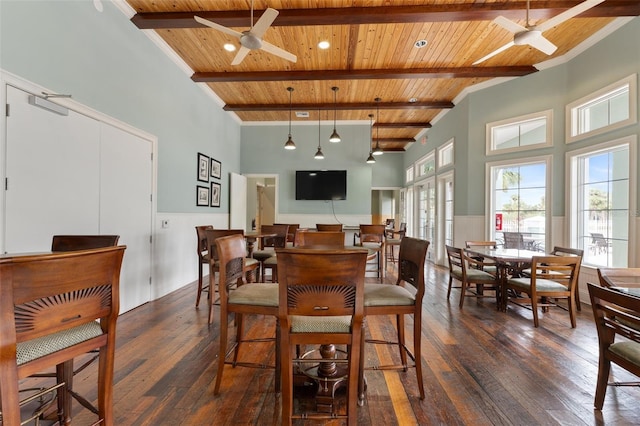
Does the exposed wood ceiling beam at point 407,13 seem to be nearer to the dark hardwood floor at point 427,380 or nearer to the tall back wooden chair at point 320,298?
the tall back wooden chair at point 320,298

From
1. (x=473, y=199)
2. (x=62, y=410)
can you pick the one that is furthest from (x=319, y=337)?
(x=473, y=199)

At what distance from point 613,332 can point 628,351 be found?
11 centimetres

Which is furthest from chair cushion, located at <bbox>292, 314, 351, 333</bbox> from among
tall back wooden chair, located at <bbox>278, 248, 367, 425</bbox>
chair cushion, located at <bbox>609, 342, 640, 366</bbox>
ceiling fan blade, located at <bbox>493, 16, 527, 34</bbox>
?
ceiling fan blade, located at <bbox>493, 16, 527, 34</bbox>

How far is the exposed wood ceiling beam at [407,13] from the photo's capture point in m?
3.10

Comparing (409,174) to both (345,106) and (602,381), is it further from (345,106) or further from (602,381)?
(602,381)

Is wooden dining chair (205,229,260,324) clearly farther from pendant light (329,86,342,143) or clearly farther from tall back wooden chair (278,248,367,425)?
pendant light (329,86,342,143)

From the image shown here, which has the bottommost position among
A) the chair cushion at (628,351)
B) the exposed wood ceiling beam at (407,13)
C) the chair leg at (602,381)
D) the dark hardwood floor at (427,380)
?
the dark hardwood floor at (427,380)

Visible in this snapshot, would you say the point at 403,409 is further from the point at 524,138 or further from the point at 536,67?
the point at 536,67

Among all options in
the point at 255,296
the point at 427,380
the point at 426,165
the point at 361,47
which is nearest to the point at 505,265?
the point at 427,380

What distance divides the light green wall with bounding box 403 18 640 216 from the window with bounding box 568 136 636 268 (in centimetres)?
16

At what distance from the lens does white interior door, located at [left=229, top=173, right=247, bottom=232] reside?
20.8 ft

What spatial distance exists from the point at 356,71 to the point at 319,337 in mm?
4345

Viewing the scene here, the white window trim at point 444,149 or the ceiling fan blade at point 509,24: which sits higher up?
the ceiling fan blade at point 509,24

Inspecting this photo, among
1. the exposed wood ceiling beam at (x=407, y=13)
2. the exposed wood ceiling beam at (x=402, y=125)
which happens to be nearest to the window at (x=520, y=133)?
the exposed wood ceiling beam at (x=407, y=13)
